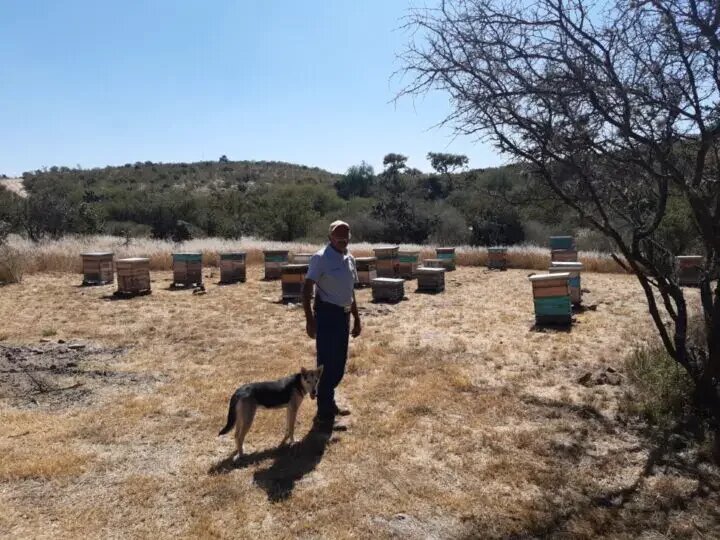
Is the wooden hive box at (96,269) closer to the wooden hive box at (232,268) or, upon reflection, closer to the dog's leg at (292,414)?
the wooden hive box at (232,268)

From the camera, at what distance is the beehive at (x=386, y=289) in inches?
505

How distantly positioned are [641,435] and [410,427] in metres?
2.06

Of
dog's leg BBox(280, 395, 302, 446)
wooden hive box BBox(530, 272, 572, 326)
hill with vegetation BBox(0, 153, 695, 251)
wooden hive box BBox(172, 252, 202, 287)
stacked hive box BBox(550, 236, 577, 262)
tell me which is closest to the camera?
dog's leg BBox(280, 395, 302, 446)

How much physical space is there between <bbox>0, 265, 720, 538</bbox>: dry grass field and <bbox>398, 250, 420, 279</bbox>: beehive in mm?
7561

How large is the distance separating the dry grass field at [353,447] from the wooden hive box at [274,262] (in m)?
7.28

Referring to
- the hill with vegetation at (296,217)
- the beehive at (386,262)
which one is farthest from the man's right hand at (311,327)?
the hill with vegetation at (296,217)

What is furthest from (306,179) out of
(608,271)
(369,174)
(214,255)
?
(608,271)

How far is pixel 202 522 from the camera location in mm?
3531

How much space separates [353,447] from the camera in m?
4.66

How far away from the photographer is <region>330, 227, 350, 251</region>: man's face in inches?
188

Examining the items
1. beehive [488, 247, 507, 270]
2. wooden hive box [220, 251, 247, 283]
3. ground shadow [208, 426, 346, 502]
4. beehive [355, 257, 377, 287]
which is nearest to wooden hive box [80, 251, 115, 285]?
wooden hive box [220, 251, 247, 283]

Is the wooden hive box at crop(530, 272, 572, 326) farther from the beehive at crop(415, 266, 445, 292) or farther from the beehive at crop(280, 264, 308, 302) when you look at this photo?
the beehive at crop(280, 264, 308, 302)

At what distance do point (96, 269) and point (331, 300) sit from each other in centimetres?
1215

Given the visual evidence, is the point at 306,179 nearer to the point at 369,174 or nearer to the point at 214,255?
the point at 369,174
